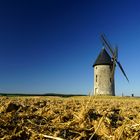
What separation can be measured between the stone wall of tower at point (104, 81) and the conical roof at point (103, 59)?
2.15 feet

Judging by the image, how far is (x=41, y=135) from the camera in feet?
9.07

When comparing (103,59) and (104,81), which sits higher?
(103,59)

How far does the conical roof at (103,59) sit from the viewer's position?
169ft

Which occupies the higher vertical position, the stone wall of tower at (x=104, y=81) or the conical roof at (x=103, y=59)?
the conical roof at (x=103, y=59)

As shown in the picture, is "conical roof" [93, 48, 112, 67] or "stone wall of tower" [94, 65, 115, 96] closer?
"stone wall of tower" [94, 65, 115, 96]

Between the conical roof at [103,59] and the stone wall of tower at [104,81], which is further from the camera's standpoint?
the conical roof at [103,59]

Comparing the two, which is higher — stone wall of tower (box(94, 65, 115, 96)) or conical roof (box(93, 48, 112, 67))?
conical roof (box(93, 48, 112, 67))

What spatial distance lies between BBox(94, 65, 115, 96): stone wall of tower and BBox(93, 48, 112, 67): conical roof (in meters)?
0.65

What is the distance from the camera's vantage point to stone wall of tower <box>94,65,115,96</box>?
50.7m

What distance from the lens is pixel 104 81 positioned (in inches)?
1997

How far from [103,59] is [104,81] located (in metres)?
3.96

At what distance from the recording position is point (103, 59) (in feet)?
172

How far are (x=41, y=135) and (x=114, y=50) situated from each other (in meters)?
50.0

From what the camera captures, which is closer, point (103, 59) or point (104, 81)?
point (104, 81)
